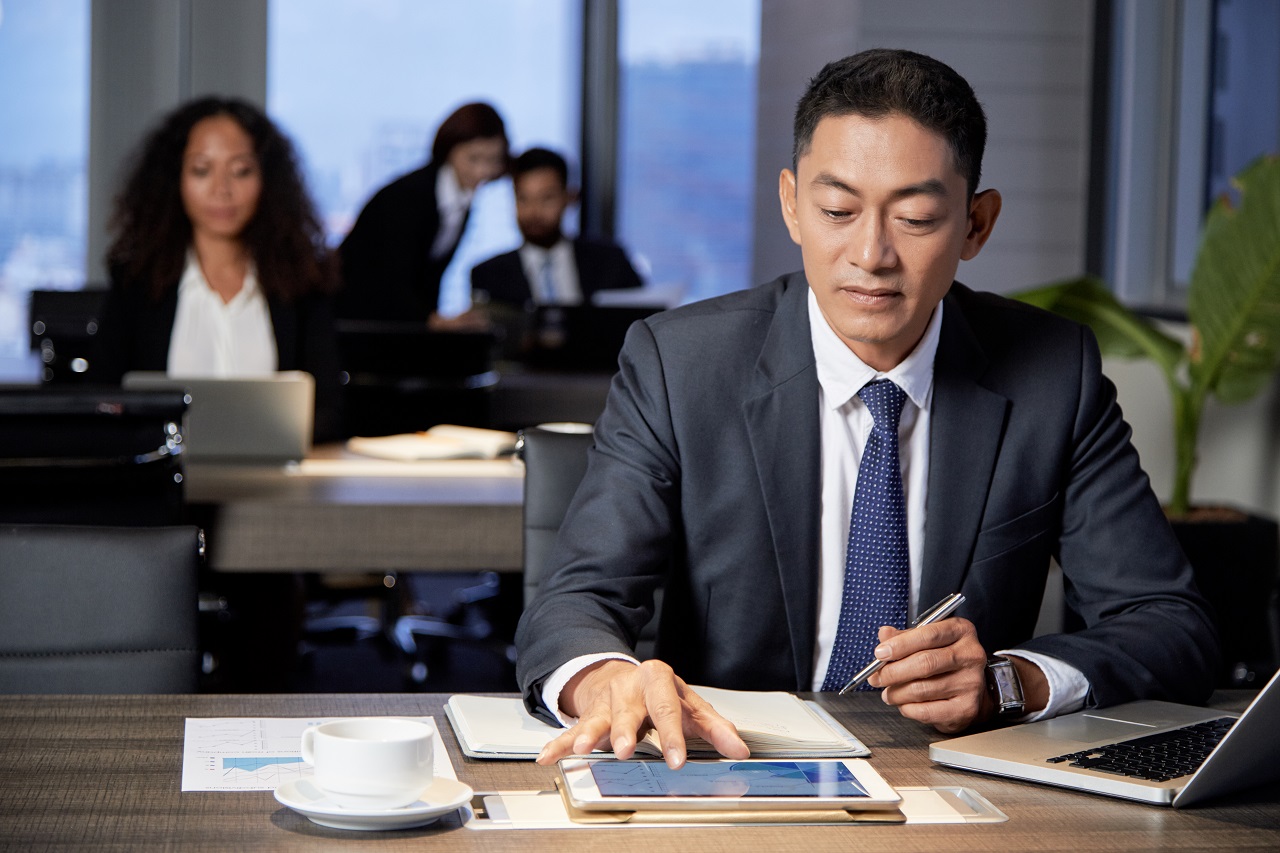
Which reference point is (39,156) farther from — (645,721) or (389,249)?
(645,721)

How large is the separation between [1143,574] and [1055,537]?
0.38 ft

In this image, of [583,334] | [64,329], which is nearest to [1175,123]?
[583,334]

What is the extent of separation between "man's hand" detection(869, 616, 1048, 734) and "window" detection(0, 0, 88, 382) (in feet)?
17.9

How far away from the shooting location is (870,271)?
4.76 ft

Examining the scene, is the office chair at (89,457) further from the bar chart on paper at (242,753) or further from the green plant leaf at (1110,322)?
the green plant leaf at (1110,322)

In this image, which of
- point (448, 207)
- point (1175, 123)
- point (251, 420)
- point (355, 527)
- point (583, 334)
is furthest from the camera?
point (448, 207)

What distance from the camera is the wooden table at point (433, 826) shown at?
3.24 feet

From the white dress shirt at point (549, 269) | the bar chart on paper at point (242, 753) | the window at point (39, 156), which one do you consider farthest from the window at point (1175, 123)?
the window at point (39, 156)

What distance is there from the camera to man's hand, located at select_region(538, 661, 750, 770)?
111 centimetres

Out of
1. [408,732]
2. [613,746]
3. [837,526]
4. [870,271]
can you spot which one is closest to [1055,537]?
[837,526]

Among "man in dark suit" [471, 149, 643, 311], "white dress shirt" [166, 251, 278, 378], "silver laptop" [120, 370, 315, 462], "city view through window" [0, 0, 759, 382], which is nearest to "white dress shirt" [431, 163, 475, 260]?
"man in dark suit" [471, 149, 643, 311]

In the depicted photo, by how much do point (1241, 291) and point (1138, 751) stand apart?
6.65 ft

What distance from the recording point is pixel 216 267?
331 cm

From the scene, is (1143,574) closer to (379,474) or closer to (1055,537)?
(1055,537)
